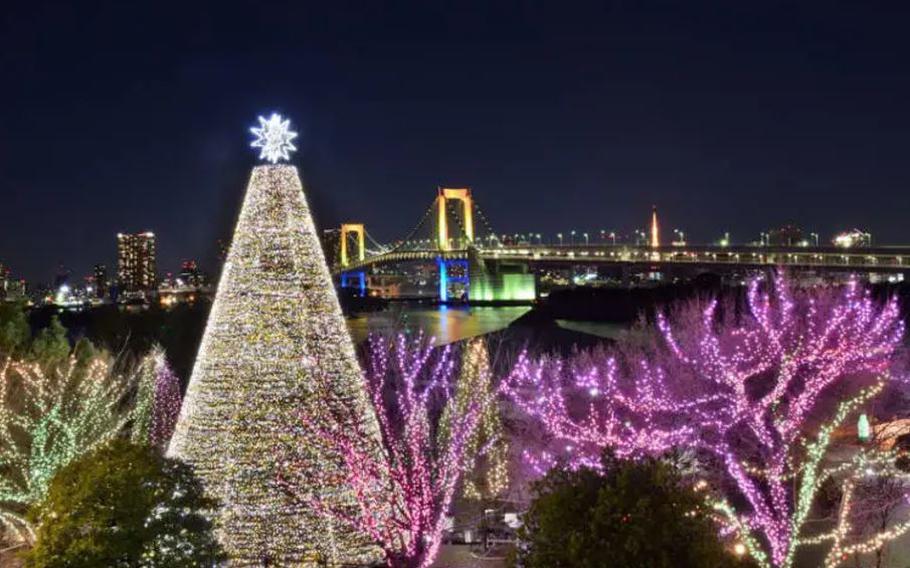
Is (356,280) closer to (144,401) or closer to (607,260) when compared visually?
(607,260)

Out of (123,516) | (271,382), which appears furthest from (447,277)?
(123,516)

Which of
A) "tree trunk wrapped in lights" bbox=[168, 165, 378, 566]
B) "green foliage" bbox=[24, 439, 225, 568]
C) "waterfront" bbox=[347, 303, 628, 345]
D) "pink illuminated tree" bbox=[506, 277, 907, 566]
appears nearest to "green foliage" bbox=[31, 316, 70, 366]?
"tree trunk wrapped in lights" bbox=[168, 165, 378, 566]

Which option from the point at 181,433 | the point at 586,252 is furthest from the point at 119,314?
the point at 586,252

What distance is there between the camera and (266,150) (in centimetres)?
807

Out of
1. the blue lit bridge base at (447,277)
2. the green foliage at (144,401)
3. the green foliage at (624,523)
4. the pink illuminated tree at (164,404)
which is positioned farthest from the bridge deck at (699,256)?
the green foliage at (624,523)

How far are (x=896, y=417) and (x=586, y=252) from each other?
137 ft

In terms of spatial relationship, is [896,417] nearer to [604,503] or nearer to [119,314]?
[604,503]

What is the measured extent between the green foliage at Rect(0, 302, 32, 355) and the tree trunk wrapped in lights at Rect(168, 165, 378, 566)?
8.42 meters

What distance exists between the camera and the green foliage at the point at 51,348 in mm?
14523

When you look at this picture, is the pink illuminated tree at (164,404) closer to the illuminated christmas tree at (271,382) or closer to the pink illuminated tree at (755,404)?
the pink illuminated tree at (755,404)

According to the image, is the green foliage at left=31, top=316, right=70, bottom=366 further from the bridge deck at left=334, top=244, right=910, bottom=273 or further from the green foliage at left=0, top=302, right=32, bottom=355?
the bridge deck at left=334, top=244, right=910, bottom=273

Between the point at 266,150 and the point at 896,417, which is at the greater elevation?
the point at 266,150

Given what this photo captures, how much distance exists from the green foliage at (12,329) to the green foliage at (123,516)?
970cm

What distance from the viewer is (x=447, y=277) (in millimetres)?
66125
